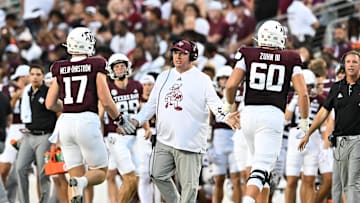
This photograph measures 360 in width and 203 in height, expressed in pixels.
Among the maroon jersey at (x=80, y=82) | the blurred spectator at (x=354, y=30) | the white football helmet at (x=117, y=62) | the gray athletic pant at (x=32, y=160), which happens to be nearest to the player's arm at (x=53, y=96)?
the maroon jersey at (x=80, y=82)

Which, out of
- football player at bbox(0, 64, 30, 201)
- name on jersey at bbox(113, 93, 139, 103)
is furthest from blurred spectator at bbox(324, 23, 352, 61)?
football player at bbox(0, 64, 30, 201)

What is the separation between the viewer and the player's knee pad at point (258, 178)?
12.0 m

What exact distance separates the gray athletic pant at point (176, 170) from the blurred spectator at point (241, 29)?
350 inches

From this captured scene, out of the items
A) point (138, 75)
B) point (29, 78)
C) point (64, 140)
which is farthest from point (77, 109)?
point (138, 75)

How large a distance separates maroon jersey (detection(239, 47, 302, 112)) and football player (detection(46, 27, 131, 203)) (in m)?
1.64

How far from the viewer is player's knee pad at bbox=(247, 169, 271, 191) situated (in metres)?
12.0

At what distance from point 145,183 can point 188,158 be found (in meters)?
2.55

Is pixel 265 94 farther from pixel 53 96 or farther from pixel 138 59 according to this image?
pixel 138 59

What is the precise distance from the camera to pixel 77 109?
A: 41.6ft

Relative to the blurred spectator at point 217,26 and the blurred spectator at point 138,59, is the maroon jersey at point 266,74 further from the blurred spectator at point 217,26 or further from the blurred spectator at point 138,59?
the blurred spectator at point 217,26

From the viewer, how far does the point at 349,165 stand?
12.9 m

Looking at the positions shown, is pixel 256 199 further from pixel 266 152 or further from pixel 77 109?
pixel 77 109

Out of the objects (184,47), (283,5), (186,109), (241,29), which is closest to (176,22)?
(241,29)

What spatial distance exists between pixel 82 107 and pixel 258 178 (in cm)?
222
